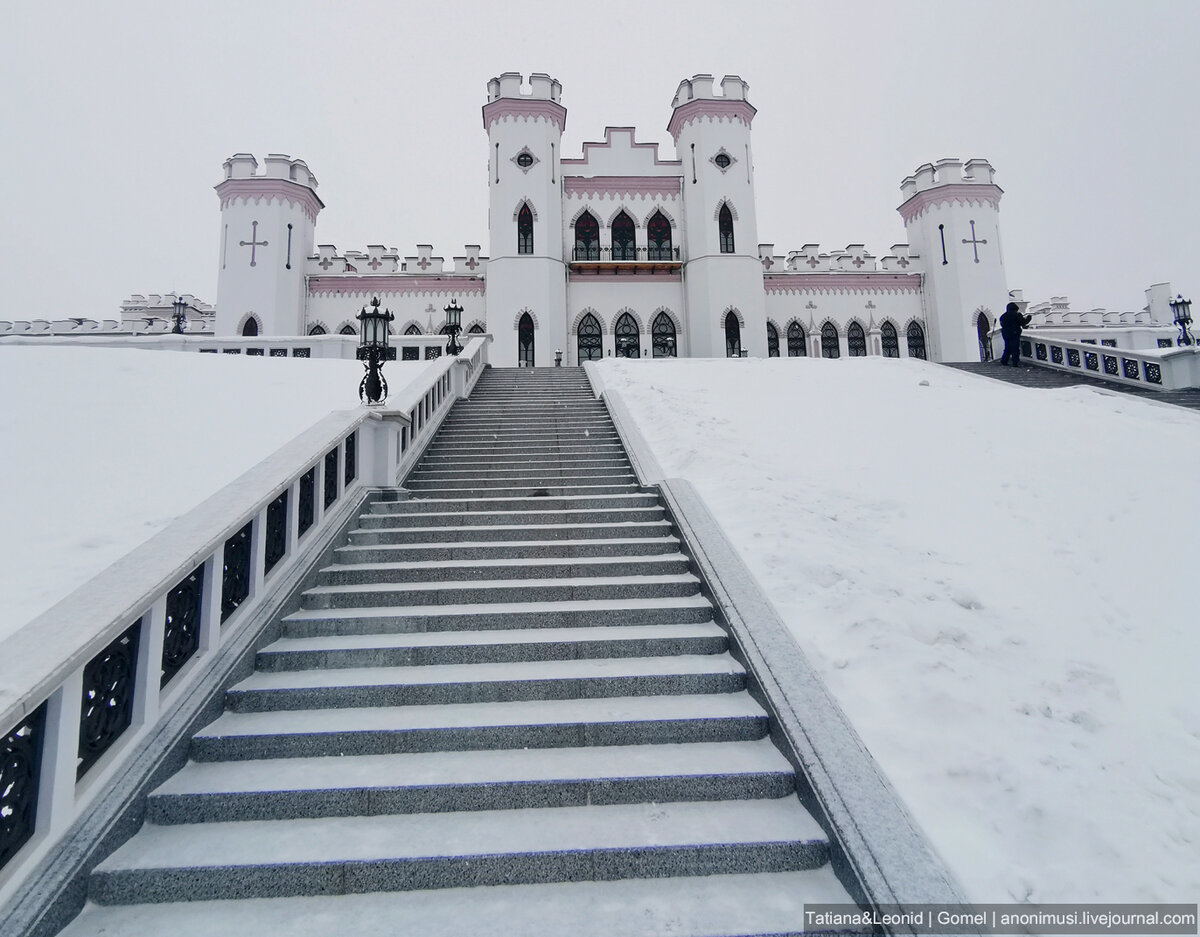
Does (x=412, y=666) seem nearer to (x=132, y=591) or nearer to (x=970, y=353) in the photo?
(x=132, y=591)

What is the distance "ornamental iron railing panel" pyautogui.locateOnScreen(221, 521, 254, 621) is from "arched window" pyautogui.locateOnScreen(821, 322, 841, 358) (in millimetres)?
26956

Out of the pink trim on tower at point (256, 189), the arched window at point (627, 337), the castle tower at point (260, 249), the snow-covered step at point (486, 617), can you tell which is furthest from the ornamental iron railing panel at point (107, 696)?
the pink trim on tower at point (256, 189)

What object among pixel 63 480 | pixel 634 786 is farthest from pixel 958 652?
pixel 63 480

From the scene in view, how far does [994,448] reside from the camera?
7992 mm

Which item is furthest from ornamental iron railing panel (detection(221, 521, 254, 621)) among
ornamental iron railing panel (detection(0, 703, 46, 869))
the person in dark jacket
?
the person in dark jacket

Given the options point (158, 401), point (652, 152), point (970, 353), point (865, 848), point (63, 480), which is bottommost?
point (865, 848)

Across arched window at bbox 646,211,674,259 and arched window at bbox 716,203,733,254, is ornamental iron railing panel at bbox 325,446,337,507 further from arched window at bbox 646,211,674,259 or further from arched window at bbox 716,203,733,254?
arched window at bbox 716,203,733,254

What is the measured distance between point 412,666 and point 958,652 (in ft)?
12.4

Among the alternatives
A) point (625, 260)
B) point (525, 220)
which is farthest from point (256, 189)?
point (625, 260)

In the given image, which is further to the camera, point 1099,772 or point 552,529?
point 552,529

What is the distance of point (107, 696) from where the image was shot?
312cm

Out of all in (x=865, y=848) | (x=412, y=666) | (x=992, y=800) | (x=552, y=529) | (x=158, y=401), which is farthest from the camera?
(x=158, y=401)

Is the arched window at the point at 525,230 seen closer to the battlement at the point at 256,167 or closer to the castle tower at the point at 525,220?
the castle tower at the point at 525,220

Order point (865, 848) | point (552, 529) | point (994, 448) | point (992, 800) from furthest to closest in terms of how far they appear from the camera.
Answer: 1. point (994, 448)
2. point (552, 529)
3. point (992, 800)
4. point (865, 848)
